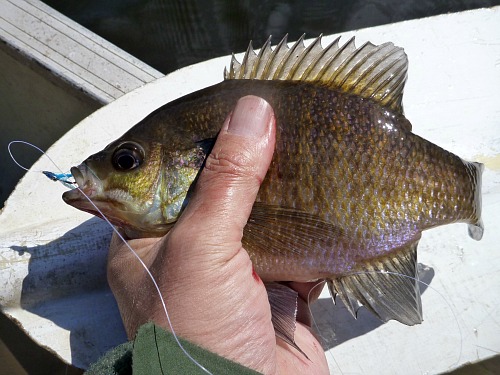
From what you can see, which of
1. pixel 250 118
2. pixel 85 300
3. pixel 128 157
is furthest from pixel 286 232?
pixel 85 300

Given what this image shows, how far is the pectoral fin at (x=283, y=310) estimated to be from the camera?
4.68 feet

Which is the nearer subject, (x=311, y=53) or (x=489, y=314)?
(x=311, y=53)

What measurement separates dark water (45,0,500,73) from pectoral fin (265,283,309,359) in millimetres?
2730

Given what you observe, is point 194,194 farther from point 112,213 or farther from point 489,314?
point 489,314

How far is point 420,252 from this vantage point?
1.85m

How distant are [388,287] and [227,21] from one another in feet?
9.91

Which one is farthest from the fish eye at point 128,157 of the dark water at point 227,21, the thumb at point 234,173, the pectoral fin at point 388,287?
the dark water at point 227,21

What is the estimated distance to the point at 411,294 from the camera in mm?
1537

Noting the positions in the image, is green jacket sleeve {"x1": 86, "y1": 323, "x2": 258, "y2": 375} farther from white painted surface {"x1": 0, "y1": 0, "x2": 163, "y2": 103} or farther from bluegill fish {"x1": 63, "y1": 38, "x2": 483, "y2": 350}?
white painted surface {"x1": 0, "y1": 0, "x2": 163, "y2": 103}

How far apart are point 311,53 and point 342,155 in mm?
323

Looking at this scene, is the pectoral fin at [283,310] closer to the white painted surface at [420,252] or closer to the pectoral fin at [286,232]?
the pectoral fin at [286,232]

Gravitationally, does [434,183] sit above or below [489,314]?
above

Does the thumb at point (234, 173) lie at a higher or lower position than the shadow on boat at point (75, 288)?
higher

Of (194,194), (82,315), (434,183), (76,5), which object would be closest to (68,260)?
(82,315)
